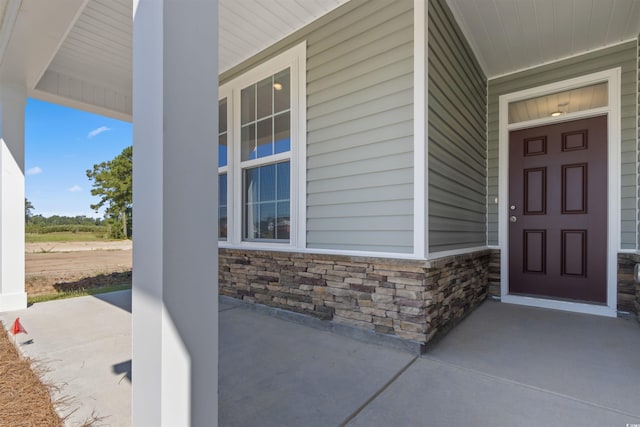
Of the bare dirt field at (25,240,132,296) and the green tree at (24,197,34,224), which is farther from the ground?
the green tree at (24,197,34,224)

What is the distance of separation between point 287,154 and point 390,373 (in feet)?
7.30

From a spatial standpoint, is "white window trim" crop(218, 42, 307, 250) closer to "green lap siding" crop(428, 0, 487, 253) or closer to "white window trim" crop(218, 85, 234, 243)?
"white window trim" crop(218, 85, 234, 243)

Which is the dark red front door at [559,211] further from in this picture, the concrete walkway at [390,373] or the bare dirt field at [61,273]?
the bare dirt field at [61,273]

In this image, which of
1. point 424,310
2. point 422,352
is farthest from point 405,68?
point 422,352

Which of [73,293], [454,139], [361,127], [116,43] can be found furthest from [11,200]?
[454,139]

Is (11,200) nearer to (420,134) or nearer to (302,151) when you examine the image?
(302,151)

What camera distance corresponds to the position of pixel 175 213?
817mm

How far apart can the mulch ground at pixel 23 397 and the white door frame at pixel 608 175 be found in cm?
419

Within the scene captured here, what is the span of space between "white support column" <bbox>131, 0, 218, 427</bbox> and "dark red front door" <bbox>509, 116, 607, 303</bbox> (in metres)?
3.87

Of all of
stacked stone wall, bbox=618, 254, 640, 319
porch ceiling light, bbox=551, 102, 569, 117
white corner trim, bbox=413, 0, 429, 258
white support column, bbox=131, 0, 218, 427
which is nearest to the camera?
white support column, bbox=131, 0, 218, 427

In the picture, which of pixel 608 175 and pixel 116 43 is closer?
pixel 608 175

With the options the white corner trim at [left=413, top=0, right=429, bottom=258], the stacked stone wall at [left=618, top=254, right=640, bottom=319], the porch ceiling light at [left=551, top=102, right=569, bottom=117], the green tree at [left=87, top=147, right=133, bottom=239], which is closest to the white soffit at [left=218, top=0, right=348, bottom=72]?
the white corner trim at [left=413, top=0, right=429, bottom=258]

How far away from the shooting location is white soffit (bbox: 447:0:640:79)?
266cm

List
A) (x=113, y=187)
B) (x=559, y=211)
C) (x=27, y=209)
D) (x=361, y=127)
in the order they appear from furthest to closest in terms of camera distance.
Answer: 1. (x=113, y=187)
2. (x=27, y=209)
3. (x=559, y=211)
4. (x=361, y=127)
